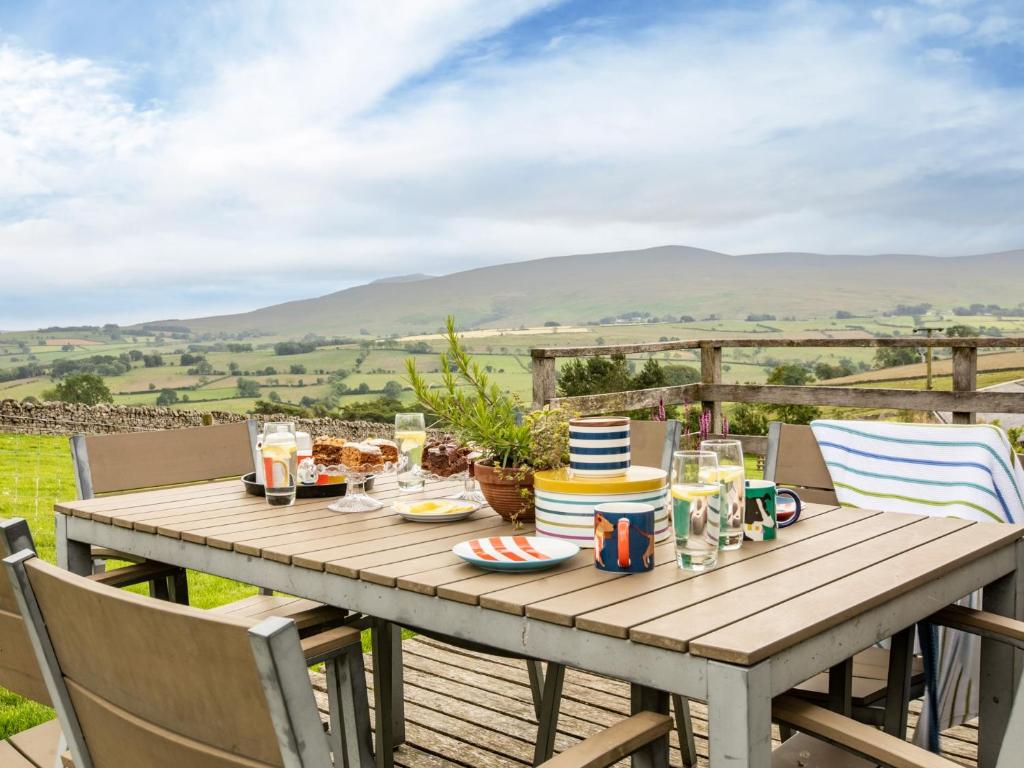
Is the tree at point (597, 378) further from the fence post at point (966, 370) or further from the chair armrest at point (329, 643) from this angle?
the chair armrest at point (329, 643)

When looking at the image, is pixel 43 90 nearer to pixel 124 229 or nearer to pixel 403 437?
pixel 124 229

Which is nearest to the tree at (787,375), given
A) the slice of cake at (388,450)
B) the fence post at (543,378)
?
the fence post at (543,378)

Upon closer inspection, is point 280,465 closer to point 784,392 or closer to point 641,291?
point 784,392

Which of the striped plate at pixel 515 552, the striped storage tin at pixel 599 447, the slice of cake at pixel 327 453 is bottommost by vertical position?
the striped plate at pixel 515 552

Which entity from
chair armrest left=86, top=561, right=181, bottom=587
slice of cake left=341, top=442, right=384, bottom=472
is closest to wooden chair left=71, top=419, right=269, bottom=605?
chair armrest left=86, top=561, right=181, bottom=587

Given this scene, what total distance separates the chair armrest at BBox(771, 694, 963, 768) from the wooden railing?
3.44 metres

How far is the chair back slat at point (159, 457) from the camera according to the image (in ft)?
9.46

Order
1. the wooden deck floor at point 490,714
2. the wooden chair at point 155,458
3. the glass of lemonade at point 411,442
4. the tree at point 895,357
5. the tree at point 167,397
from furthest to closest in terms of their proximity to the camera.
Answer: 1. the tree at point 167,397
2. the tree at point 895,357
3. the wooden chair at point 155,458
4. the wooden deck floor at point 490,714
5. the glass of lemonade at point 411,442

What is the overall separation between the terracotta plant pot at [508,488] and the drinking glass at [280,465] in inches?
22.2

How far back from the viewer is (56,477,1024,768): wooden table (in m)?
1.23

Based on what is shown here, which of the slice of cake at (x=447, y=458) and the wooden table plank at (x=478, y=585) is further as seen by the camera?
the slice of cake at (x=447, y=458)

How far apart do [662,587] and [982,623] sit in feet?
2.27

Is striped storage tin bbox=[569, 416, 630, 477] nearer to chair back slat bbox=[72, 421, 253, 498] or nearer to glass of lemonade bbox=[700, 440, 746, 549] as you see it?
glass of lemonade bbox=[700, 440, 746, 549]

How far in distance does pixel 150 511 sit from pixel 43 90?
149 feet
